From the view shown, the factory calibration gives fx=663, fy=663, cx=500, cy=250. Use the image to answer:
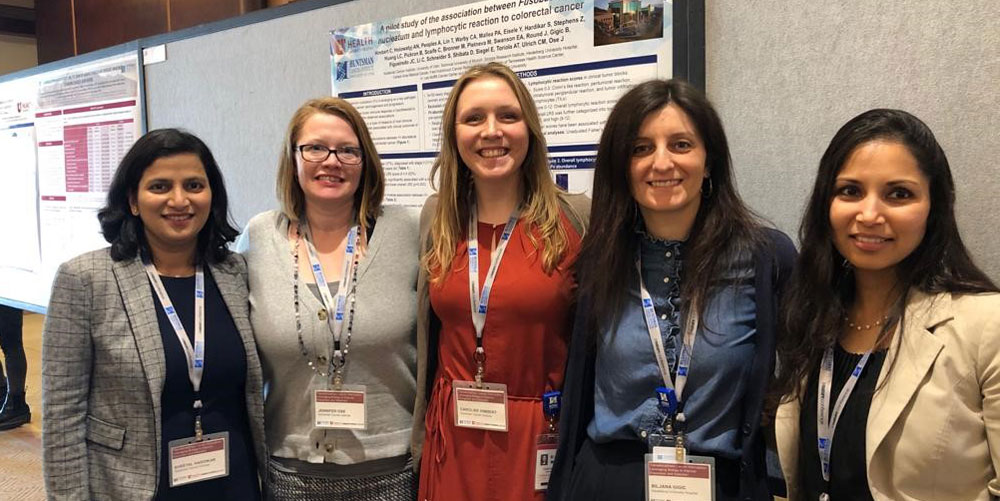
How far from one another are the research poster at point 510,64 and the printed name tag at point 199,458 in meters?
1.13

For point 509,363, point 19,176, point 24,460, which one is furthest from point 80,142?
point 509,363

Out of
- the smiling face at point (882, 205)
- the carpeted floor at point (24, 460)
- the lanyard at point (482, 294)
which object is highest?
the smiling face at point (882, 205)

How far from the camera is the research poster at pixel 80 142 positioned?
3.43m

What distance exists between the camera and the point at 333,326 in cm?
166

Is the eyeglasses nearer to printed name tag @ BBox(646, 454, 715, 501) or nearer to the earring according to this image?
the earring

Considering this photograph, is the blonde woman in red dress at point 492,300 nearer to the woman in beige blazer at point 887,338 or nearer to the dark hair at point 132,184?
the woman in beige blazer at point 887,338

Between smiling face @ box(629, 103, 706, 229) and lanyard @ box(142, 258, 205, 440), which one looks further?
lanyard @ box(142, 258, 205, 440)

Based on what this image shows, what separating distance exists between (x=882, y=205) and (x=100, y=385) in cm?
174

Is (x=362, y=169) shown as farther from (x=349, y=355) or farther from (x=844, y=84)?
(x=844, y=84)

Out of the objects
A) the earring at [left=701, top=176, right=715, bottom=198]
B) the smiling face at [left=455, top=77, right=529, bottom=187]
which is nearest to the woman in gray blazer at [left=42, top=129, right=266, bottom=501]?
the smiling face at [left=455, top=77, right=529, bottom=187]

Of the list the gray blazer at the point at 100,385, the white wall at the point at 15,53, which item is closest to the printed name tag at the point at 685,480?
the gray blazer at the point at 100,385

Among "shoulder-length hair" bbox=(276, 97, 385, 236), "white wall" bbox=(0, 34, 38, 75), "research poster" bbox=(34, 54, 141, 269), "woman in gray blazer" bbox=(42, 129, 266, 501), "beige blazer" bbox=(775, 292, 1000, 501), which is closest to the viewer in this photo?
"beige blazer" bbox=(775, 292, 1000, 501)

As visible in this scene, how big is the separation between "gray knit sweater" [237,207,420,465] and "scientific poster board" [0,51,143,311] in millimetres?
2228

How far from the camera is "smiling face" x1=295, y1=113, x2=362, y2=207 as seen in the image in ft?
5.71
